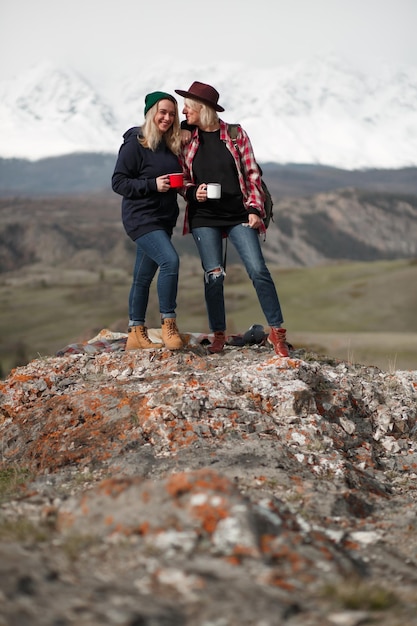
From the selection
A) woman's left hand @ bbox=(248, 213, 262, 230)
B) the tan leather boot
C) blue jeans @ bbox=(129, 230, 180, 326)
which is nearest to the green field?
the tan leather boot

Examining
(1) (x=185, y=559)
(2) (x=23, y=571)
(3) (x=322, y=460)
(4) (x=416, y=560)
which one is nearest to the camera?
(2) (x=23, y=571)

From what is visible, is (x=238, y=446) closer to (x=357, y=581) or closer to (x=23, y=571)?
(x=357, y=581)

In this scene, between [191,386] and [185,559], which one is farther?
[191,386]

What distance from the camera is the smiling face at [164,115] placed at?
7418 millimetres

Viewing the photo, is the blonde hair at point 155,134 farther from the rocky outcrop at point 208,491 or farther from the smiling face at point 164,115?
the rocky outcrop at point 208,491

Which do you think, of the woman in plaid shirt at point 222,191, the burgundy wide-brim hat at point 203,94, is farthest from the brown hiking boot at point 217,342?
the burgundy wide-brim hat at point 203,94

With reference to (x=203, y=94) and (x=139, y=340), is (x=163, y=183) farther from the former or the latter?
(x=139, y=340)

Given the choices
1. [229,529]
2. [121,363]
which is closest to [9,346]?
[121,363]

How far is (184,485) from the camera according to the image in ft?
14.5

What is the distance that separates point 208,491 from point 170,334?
3957mm

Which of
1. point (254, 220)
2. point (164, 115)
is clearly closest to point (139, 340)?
point (254, 220)

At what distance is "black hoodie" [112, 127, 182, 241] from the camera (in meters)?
7.66

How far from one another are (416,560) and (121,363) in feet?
15.4

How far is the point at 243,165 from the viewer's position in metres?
7.83
